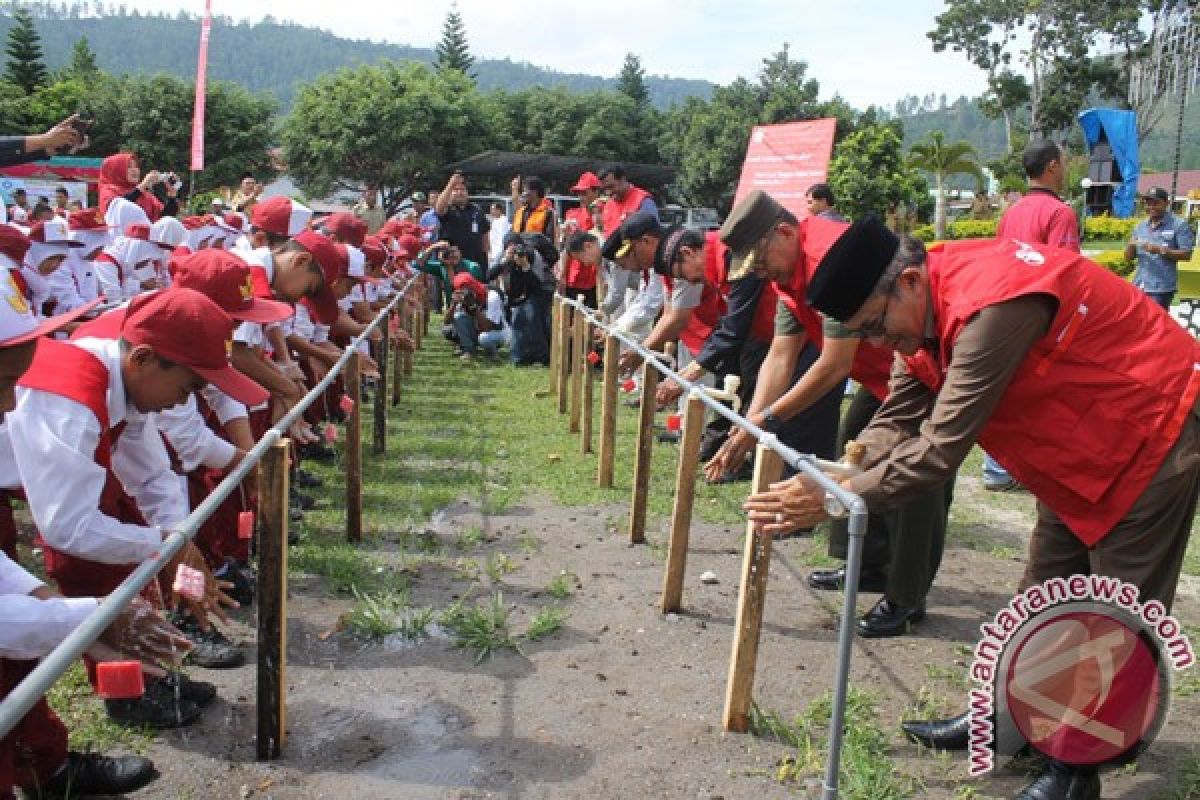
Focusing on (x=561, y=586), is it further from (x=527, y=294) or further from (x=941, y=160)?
(x=941, y=160)

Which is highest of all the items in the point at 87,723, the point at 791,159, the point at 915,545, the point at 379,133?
the point at 379,133

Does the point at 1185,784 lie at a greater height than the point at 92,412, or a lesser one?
lesser

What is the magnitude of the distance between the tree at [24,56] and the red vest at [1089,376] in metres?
60.9

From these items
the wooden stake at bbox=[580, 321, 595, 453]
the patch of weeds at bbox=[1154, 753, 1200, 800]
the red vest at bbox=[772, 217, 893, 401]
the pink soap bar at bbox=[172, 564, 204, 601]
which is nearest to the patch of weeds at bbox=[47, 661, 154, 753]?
the pink soap bar at bbox=[172, 564, 204, 601]

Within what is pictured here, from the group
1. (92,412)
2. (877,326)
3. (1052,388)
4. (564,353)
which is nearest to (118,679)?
(92,412)

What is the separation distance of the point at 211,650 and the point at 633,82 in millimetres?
70688

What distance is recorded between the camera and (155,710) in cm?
350

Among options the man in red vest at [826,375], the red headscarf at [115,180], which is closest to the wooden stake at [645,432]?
the man in red vest at [826,375]

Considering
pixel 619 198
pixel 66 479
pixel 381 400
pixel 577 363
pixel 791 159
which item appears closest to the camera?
pixel 66 479

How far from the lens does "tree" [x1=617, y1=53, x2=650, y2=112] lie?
6994cm

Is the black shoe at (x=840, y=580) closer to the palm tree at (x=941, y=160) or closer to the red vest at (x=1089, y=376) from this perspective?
the red vest at (x=1089, y=376)

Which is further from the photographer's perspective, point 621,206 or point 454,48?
point 454,48

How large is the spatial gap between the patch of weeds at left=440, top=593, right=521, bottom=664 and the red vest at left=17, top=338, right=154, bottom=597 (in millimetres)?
1532

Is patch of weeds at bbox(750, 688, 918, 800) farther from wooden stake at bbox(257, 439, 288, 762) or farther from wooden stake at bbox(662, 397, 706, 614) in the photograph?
wooden stake at bbox(257, 439, 288, 762)
